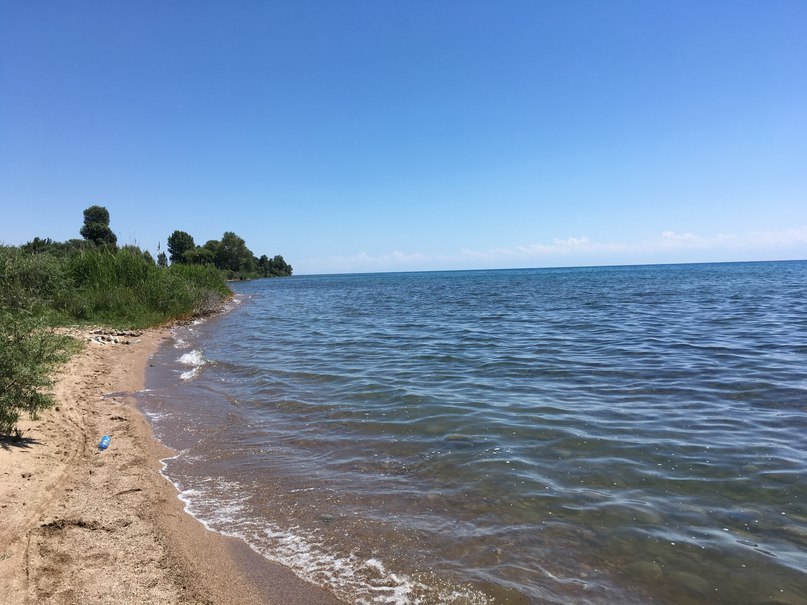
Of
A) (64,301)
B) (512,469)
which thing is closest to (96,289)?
(64,301)

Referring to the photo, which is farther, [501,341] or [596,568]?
[501,341]

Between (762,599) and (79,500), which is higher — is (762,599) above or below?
below

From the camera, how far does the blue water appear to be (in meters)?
4.04

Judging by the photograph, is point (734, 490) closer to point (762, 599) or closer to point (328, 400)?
point (762, 599)

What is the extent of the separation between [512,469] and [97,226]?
306 feet

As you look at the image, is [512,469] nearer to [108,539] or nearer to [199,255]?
[108,539]

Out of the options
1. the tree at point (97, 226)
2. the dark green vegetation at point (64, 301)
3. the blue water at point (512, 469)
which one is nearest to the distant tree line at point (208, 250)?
the tree at point (97, 226)

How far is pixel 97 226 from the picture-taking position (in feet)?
267

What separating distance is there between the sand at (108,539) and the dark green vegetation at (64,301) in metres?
0.84

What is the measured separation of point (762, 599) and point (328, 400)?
7310 millimetres

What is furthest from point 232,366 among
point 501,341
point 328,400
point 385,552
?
point 385,552

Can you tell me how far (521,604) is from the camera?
12.0ft

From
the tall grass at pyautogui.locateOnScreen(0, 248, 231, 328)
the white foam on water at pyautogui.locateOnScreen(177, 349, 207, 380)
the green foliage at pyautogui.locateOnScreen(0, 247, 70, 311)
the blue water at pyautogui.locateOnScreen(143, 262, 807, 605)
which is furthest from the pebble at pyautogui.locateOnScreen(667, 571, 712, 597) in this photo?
the tall grass at pyautogui.locateOnScreen(0, 248, 231, 328)

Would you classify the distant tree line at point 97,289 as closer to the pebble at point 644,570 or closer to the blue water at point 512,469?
the blue water at point 512,469
